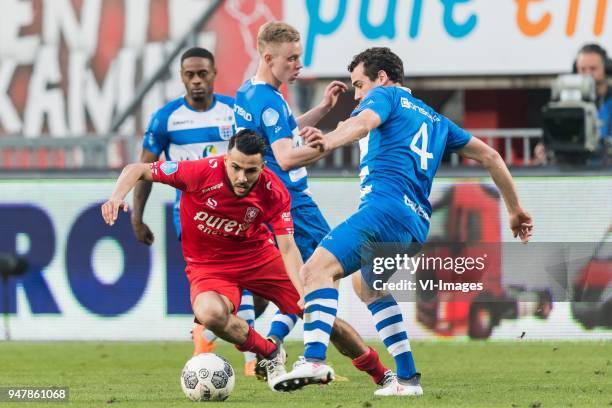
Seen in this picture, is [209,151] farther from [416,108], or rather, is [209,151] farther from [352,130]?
[352,130]

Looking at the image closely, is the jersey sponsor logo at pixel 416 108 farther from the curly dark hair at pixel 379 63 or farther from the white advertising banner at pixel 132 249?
the white advertising banner at pixel 132 249

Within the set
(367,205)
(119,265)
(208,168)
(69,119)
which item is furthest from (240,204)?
(69,119)

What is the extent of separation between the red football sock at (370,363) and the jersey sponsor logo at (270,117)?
1528 mm

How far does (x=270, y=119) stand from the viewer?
9695 mm

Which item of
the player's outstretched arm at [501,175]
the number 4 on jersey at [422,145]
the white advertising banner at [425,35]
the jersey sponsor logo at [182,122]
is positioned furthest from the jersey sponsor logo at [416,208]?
the white advertising banner at [425,35]

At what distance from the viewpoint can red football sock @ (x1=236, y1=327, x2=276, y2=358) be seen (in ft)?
31.4

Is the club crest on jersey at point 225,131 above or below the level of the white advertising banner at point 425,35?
below

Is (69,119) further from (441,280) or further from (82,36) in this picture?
(441,280)

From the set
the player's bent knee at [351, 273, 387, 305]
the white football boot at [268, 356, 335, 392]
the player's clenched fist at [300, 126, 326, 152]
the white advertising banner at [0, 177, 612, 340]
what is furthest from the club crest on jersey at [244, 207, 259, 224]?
the white advertising banner at [0, 177, 612, 340]

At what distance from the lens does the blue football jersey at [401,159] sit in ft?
29.2

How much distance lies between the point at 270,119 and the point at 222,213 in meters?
0.66

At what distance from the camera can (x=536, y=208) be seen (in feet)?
45.5

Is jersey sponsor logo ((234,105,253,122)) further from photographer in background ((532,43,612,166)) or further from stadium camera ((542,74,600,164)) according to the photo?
photographer in background ((532,43,612,166))

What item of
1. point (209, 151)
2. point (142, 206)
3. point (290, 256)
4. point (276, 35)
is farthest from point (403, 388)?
point (142, 206)
